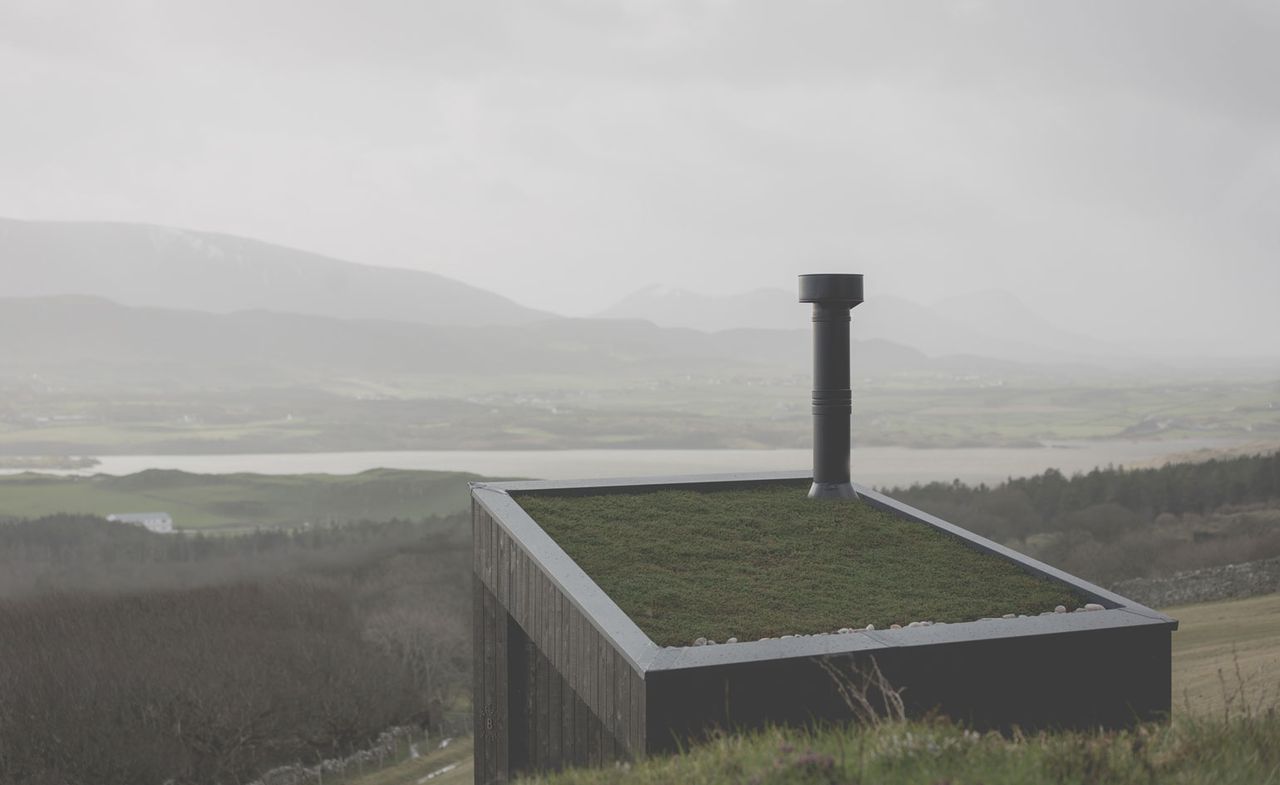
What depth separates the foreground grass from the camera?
3.69 meters

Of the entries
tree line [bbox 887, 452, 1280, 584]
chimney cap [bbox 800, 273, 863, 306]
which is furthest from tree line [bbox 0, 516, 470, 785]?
chimney cap [bbox 800, 273, 863, 306]

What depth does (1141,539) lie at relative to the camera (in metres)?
35.3

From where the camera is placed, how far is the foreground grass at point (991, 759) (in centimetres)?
369

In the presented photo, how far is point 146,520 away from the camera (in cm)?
4603

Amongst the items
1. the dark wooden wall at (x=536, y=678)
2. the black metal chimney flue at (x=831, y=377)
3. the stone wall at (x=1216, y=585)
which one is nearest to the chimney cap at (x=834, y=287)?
the black metal chimney flue at (x=831, y=377)

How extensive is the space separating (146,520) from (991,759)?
155 feet

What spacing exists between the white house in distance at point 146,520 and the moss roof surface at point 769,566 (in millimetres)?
41749

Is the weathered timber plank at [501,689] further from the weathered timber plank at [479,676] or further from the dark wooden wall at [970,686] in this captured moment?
the dark wooden wall at [970,686]

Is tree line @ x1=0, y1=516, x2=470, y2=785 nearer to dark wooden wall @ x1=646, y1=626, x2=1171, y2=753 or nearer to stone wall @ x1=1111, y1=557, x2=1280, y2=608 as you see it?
stone wall @ x1=1111, y1=557, x2=1280, y2=608

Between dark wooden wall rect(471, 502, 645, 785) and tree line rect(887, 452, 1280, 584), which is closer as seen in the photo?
dark wooden wall rect(471, 502, 645, 785)

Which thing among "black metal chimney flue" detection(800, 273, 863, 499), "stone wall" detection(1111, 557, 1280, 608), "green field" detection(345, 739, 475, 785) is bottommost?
"green field" detection(345, 739, 475, 785)

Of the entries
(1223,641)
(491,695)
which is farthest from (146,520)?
(491,695)

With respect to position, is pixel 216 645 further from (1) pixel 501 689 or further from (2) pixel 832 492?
(2) pixel 832 492

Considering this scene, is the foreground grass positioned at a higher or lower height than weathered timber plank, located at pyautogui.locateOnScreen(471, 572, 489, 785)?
higher
